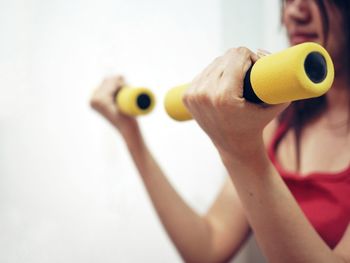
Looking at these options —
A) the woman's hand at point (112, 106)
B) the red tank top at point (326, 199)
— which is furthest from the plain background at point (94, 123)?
the red tank top at point (326, 199)

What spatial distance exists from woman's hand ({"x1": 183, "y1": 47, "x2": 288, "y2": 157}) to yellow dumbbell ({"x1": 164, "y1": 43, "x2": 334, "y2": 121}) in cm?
2

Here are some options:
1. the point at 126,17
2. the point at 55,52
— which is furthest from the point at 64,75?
the point at 126,17

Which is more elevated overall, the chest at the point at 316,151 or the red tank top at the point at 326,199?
the chest at the point at 316,151

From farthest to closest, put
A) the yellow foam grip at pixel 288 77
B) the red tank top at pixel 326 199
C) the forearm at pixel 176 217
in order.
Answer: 1. the forearm at pixel 176 217
2. the red tank top at pixel 326 199
3. the yellow foam grip at pixel 288 77

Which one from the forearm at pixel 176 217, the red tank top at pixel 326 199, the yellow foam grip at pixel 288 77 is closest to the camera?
the yellow foam grip at pixel 288 77

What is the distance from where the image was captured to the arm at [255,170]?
330 millimetres

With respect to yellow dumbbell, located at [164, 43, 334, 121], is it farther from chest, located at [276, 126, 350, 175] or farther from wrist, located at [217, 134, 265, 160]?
chest, located at [276, 126, 350, 175]

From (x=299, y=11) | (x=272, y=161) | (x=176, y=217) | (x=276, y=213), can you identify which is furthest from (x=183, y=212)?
(x=299, y=11)

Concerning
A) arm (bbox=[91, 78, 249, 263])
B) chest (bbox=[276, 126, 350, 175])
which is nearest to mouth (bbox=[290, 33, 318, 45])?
chest (bbox=[276, 126, 350, 175])

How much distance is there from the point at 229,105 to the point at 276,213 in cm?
14

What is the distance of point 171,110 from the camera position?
18.6 inches

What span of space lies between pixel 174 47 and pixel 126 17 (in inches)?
5.2

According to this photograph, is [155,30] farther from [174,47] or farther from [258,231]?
[258,231]

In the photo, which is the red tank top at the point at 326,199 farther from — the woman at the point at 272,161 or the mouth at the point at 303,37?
the mouth at the point at 303,37
